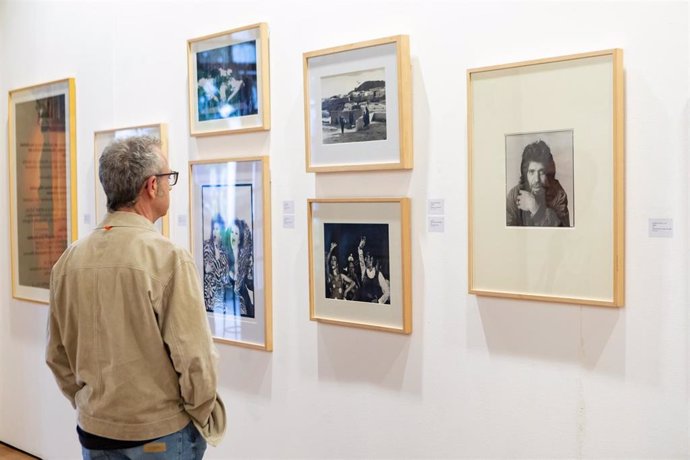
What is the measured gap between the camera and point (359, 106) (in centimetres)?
335

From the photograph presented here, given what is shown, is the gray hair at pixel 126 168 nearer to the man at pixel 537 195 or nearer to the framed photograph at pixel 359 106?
the framed photograph at pixel 359 106

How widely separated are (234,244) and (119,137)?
40.0 inches

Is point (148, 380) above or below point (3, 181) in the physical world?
below

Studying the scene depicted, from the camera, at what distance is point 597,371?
2.75 metres

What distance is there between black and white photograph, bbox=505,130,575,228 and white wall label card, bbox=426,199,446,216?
323mm

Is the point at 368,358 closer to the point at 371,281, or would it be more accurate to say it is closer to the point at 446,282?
the point at 371,281

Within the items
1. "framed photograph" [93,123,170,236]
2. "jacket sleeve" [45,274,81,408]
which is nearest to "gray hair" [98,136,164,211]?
"jacket sleeve" [45,274,81,408]

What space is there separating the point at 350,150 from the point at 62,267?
1328 mm

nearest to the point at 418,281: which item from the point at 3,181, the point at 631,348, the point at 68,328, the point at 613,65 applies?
the point at 631,348

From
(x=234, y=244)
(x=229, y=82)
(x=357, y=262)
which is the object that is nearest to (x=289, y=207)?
(x=234, y=244)

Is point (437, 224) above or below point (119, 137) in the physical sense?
below

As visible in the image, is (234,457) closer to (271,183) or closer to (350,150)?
(271,183)

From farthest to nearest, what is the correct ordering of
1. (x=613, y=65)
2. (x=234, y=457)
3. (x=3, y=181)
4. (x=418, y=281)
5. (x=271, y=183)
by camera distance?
(x=3, y=181)
(x=234, y=457)
(x=271, y=183)
(x=418, y=281)
(x=613, y=65)

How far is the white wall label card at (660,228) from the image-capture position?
8.43 feet
